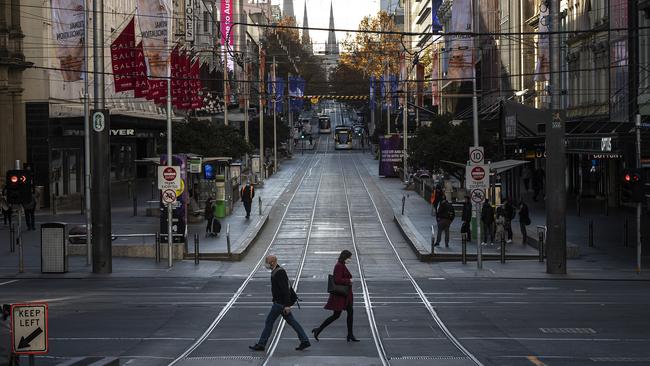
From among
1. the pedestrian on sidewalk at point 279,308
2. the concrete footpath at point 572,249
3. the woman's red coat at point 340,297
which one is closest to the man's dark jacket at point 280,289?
the pedestrian on sidewalk at point 279,308

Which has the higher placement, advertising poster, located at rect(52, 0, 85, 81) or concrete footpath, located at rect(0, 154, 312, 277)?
advertising poster, located at rect(52, 0, 85, 81)

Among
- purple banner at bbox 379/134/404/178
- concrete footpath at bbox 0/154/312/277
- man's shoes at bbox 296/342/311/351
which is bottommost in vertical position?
man's shoes at bbox 296/342/311/351

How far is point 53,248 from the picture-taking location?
103ft

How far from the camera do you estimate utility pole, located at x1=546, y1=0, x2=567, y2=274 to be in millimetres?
31578

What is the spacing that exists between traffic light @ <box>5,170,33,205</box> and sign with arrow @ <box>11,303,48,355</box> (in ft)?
53.9

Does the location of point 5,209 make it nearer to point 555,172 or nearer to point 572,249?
point 572,249

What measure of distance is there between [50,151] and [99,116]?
27163 millimetres

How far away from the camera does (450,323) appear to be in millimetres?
21531

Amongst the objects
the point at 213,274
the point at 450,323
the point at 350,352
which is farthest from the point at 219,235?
the point at 350,352

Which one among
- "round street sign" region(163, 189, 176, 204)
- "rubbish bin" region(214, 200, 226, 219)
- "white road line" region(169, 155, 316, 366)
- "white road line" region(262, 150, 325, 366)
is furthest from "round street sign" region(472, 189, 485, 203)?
"rubbish bin" region(214, 200, 226, 219)

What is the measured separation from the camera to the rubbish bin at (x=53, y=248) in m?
31.4

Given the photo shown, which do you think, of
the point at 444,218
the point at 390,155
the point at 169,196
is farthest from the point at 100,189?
the point at 390,155

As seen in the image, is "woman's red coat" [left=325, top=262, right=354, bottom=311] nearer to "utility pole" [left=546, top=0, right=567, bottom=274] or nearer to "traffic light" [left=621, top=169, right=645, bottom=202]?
"utility pole" [left=546, top=0, right=567, bottom=274]

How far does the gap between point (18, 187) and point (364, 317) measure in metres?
11.5
